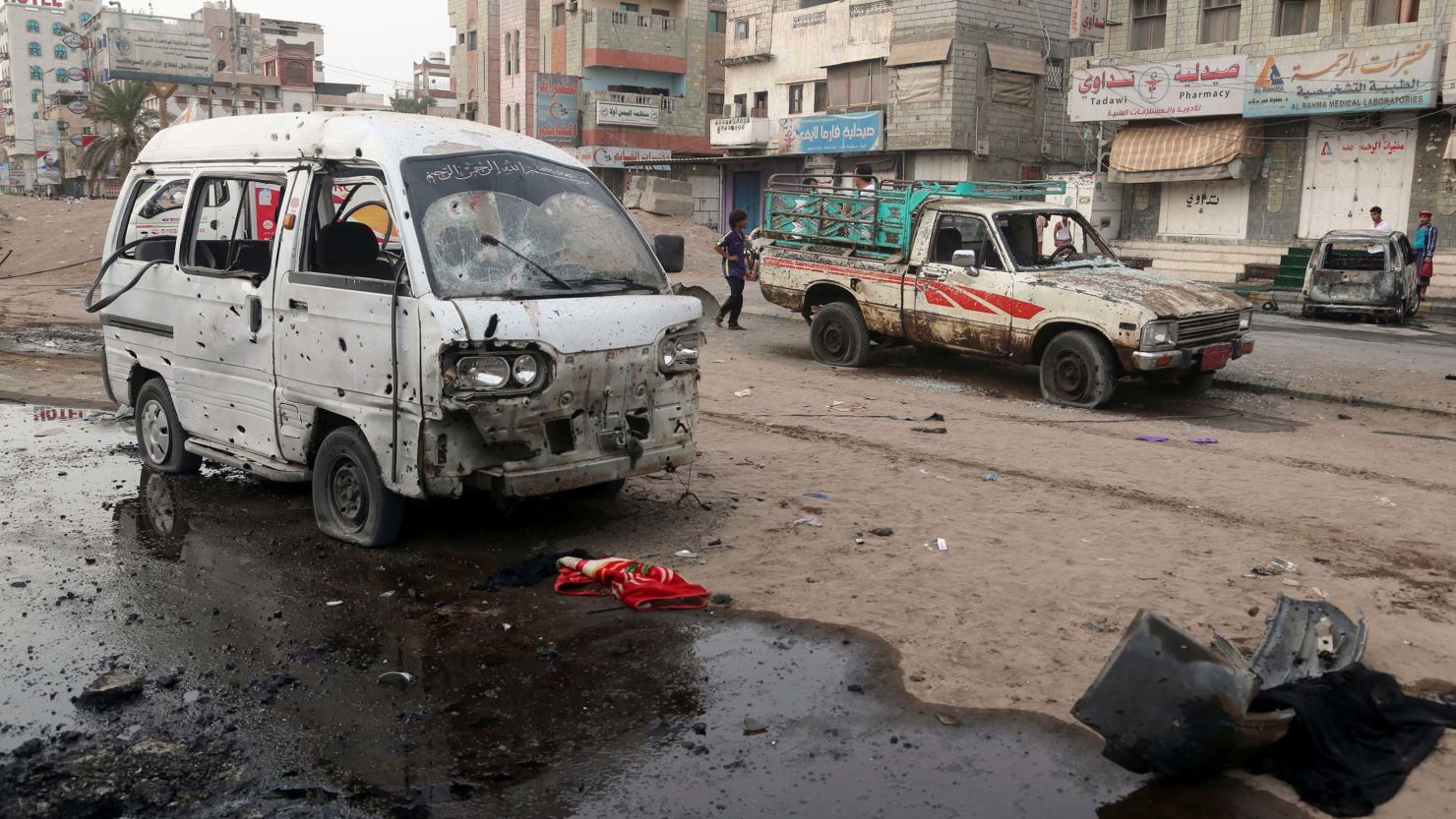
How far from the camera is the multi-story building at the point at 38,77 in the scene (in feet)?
324

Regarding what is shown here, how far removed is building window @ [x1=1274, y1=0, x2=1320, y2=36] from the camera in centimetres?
2528

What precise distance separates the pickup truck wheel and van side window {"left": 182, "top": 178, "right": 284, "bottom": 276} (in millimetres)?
7513

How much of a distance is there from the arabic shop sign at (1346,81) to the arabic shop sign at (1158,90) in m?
0.57

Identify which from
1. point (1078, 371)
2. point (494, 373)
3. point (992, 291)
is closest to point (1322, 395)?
point (1078, 371)

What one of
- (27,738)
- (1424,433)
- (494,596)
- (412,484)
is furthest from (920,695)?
(1424,433)

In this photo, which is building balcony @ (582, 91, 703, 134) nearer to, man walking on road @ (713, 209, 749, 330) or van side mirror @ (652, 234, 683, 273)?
man walking on road @ (713, 209, 749, 330)

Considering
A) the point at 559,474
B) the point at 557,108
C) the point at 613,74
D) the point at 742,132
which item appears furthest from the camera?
the point at 613,74

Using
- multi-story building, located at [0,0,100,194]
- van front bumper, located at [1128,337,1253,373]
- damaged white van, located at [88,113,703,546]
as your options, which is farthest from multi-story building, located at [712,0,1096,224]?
multi-story building, located at [0,0,100,194]

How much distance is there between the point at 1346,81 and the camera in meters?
24.1

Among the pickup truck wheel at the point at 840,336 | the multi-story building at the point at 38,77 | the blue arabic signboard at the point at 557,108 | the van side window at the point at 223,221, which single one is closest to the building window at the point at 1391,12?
the pickup truck wheel at the point at 840,336

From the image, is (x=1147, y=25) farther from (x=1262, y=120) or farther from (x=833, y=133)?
(x=833, y=133)

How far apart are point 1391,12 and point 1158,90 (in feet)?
16.0

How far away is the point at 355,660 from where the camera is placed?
15.7 ft

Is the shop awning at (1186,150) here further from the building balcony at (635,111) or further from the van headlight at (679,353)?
the building balcony at (635,111)
